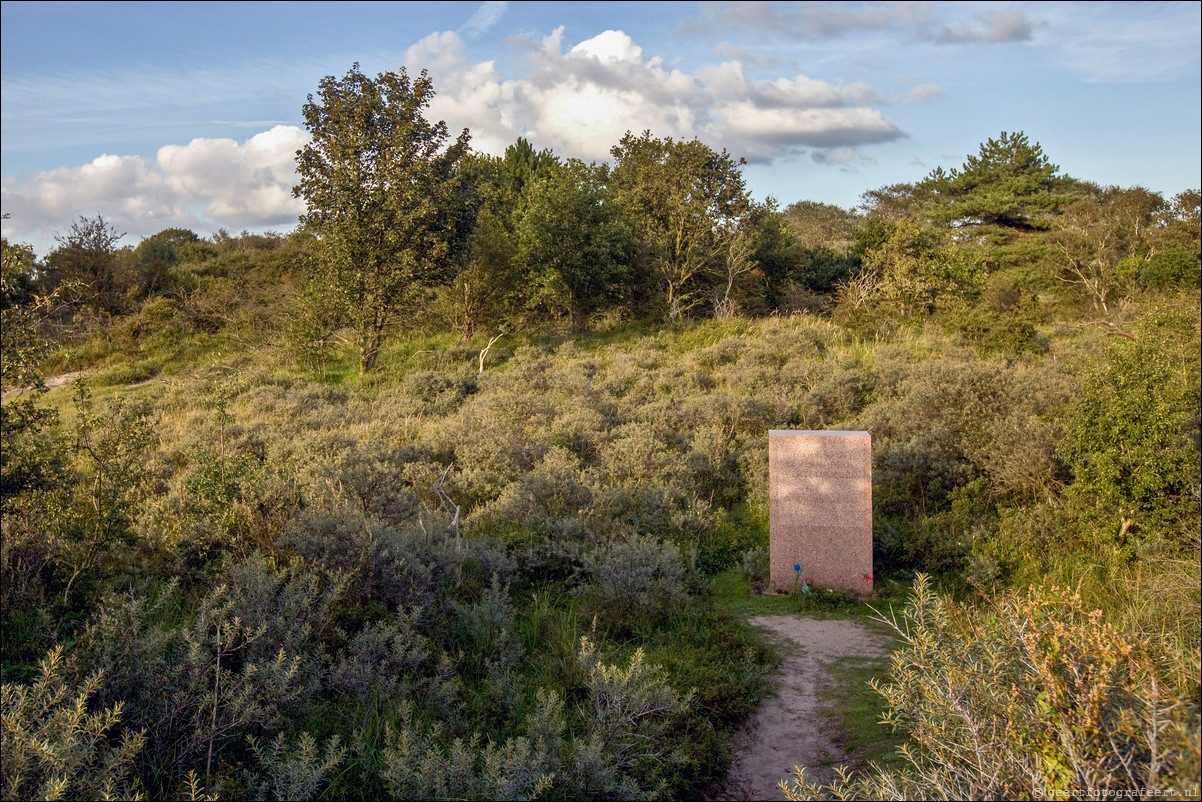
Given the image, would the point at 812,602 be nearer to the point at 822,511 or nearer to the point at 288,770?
the point at 822,511

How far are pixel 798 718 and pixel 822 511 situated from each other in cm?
244

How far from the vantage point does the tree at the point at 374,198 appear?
16750mm

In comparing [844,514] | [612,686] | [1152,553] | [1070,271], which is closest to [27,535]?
[612,686]

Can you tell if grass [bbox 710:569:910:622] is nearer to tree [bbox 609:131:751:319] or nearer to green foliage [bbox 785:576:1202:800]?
green foliage [bbox 785:576:1202:800]

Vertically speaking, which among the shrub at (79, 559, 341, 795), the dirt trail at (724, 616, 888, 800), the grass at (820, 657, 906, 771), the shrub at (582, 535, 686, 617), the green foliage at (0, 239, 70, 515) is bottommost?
the dirt trail at (724, 616, 888, 800)

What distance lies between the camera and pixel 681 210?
22.7 m

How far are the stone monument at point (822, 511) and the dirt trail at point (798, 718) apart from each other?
0.66 meters

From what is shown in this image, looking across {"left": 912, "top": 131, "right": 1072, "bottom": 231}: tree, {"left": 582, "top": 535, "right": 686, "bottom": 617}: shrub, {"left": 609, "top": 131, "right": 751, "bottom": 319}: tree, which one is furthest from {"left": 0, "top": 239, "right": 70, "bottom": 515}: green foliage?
{"left": 912, "top": 131, "right": 1072, "bottom": 231}: tree

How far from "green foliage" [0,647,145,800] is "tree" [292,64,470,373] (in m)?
14.5

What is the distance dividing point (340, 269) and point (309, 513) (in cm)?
1248

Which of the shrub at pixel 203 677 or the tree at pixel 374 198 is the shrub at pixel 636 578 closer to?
the shrub at pixel 203 677

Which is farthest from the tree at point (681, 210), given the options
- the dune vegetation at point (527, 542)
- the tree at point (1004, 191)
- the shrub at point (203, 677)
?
the shrub at point (203, 677)

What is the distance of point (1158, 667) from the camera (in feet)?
10.3

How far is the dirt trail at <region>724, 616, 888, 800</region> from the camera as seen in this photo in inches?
151
